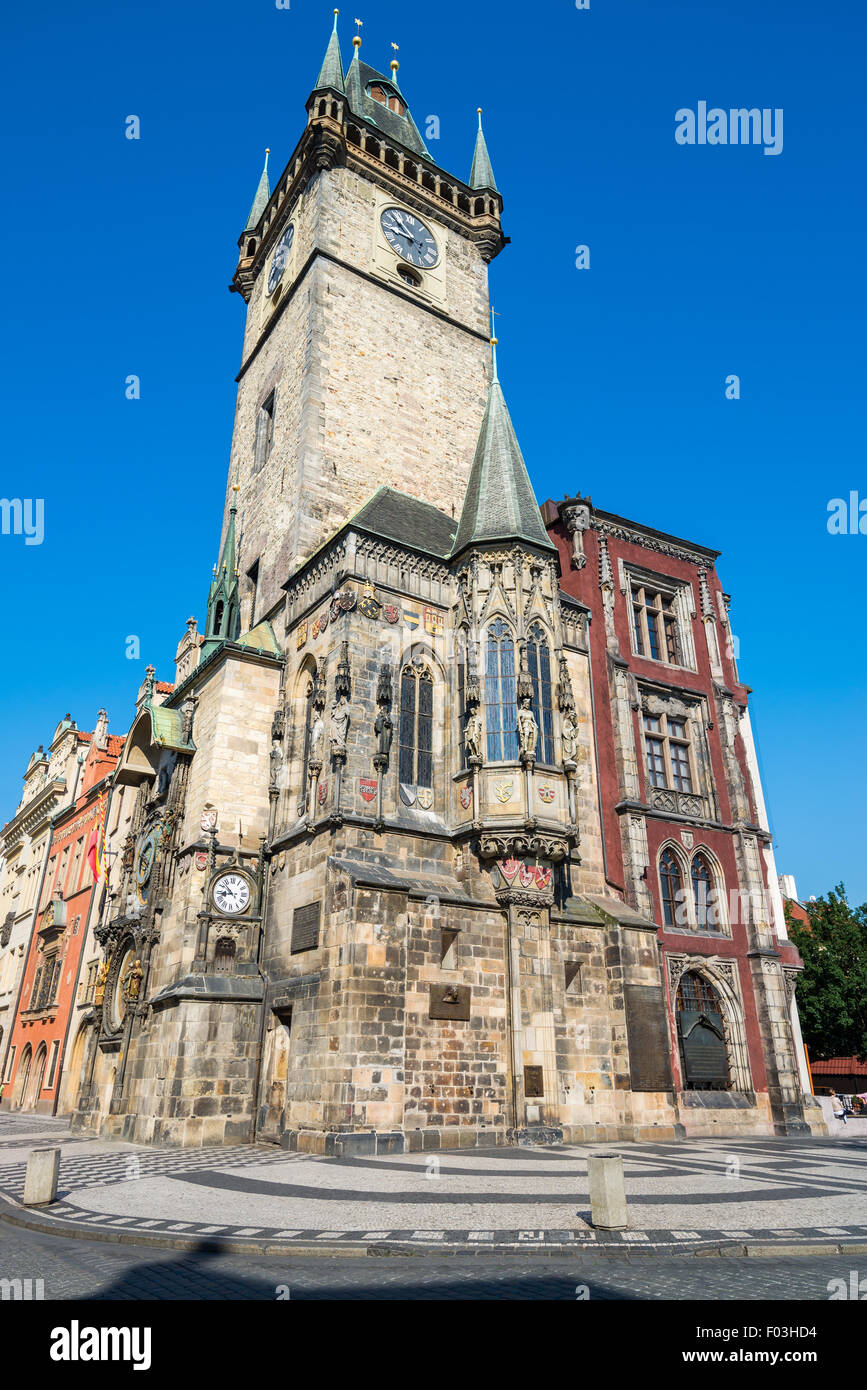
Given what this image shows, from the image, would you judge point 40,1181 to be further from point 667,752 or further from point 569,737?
point 667,752

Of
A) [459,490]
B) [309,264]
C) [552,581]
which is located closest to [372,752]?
[552,581]

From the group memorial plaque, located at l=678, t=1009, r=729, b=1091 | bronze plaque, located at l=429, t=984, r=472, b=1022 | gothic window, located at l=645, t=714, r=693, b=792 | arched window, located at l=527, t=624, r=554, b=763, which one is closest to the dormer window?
arched window, located at l=527, t=624, r=554, b=763

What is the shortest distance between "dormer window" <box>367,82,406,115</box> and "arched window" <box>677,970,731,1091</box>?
3344cm

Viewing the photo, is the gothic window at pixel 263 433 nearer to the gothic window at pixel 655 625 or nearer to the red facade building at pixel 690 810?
the red facade building at pixel 690 810

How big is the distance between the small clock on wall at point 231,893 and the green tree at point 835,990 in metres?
26.7

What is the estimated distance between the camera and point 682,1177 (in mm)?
11875

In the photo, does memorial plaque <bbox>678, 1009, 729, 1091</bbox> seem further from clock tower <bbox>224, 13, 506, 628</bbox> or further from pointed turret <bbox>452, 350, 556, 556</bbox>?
clock tower <bbox>224, 13, 506, 628</bbox>

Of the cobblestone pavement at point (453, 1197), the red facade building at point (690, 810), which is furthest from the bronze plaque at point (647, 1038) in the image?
the cobblestone pavement at point (453, 1197)

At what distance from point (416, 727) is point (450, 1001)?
5.99 m

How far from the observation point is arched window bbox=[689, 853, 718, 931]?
23.2 metres

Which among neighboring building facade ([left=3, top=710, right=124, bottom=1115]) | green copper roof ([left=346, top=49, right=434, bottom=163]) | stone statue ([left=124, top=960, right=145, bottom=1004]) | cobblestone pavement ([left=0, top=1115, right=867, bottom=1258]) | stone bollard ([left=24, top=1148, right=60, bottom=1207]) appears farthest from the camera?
neighboring building facade ([left=3, top=710, right=124, bottom=1115])

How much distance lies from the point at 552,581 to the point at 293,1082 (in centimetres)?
1231

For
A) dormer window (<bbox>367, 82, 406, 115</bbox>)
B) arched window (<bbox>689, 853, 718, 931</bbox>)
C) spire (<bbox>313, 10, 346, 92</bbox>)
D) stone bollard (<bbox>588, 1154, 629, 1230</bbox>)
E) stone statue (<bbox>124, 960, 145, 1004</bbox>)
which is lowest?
stone bollard (<bbox>588, 1154, 629, 1230</bbox>)
